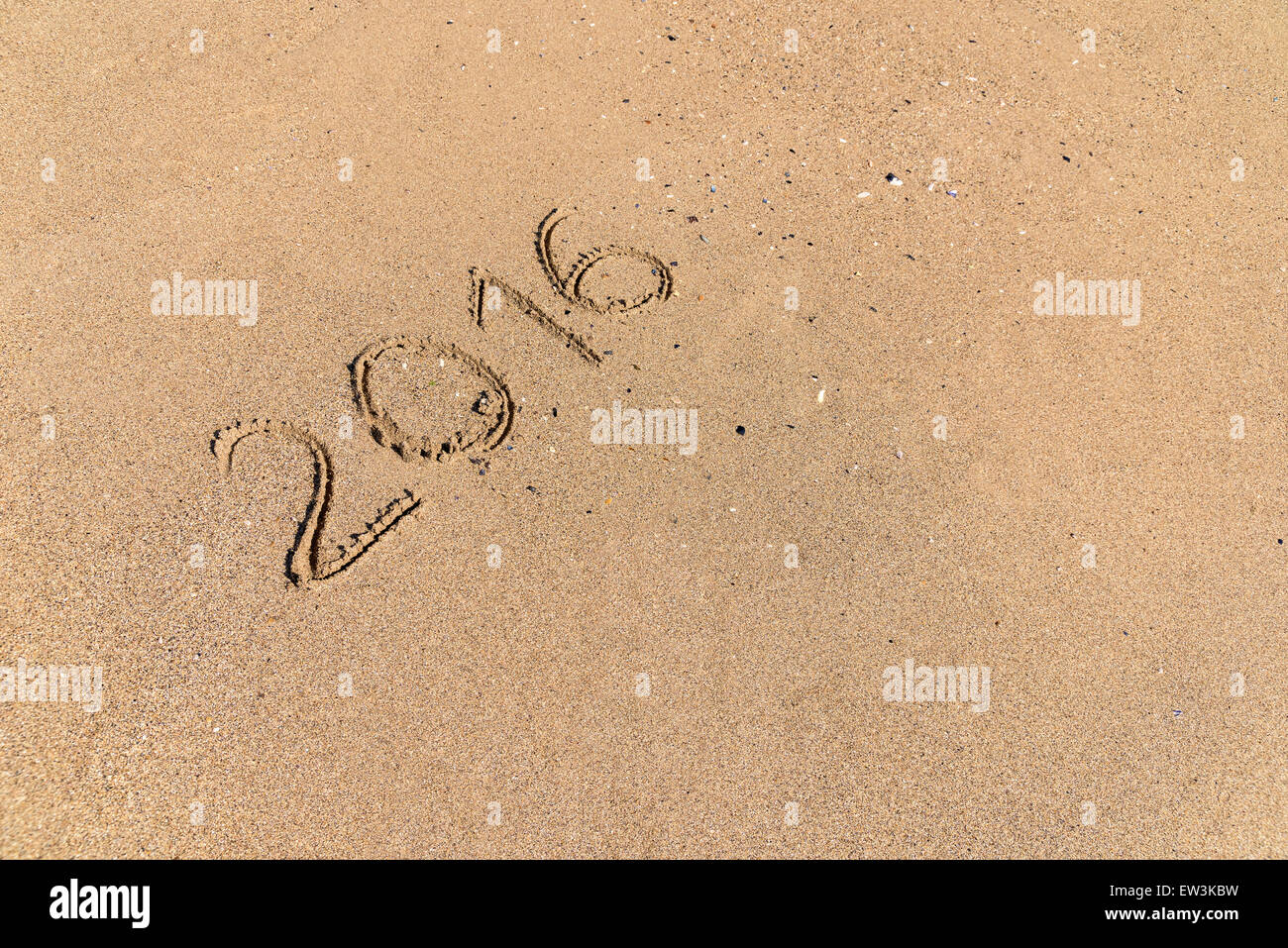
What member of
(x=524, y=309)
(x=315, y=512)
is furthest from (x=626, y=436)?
(x=315, y=512)

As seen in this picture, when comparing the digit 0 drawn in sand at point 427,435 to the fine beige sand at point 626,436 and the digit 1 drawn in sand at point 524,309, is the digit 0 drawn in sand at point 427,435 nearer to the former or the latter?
the fine beige sand at point 626,436

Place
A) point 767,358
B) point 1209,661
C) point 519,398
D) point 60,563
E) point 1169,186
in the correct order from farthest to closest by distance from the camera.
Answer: point 1169,186
point 767,358
point 519,398
point 1209,661
point 60,563

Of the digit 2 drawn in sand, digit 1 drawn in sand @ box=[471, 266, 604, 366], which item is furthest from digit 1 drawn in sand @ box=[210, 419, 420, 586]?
digit 1 drawn in sand @ box=[471, 266, 604, 366]

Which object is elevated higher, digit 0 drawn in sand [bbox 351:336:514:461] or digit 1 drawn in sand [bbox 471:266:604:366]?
digit 1 drawn in sand [bbox 471:266:604:366]

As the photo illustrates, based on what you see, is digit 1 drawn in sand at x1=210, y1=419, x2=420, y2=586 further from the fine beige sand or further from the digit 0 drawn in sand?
the digit 0 drawn in sand
